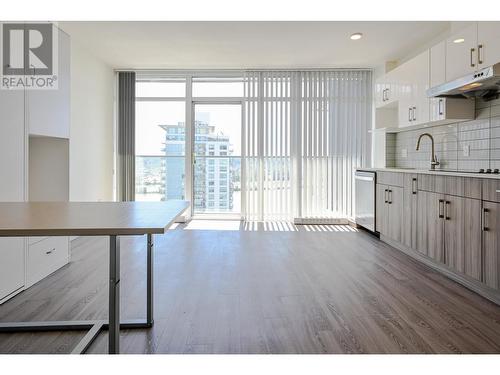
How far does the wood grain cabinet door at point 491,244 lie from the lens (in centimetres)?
255

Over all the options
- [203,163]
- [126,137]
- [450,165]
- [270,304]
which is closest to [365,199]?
[450,165]

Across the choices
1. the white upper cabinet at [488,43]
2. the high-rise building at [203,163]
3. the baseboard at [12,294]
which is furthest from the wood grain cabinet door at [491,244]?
the high-rise building at [203,163]

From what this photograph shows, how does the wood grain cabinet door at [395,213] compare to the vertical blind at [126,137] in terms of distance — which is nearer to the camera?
the wood grain cabinet door at [395,213]

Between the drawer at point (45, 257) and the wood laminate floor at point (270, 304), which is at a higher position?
the drawer at point (45, 257)

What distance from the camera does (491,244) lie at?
2.61 meters

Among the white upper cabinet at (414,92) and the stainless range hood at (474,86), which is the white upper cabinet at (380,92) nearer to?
the white upper cabinet at (414,92)

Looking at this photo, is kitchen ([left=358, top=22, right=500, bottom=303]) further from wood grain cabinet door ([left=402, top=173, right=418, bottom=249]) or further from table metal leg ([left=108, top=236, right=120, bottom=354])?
table metal leg ([left=108, top=236, right=120, bottom=354])

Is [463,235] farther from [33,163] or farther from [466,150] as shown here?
[33,163]

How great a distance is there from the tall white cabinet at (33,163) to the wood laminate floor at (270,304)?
0.52ft

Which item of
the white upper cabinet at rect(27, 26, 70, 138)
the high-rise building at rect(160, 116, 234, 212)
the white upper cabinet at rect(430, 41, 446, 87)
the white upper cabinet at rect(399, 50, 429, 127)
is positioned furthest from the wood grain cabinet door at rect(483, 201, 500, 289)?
the high-rise building at rect(160, 116, 234, 212)

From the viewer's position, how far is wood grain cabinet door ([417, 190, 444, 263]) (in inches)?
130

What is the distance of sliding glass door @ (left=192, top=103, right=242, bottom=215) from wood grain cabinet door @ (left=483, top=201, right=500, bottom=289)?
168 inches

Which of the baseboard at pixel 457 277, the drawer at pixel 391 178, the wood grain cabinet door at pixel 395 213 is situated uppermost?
the drawer at pixel 391 178

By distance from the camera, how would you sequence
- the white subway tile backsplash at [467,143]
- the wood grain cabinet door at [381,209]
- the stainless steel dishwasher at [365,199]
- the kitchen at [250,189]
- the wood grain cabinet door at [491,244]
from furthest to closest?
the stainless steel dishwasher at [365,199] < the wood grain cabinet door at [381,209] < the white subway tile backsplash at [467,143] < the wood grain cabinet door at [491,244] < the kitchen at [250,189]
